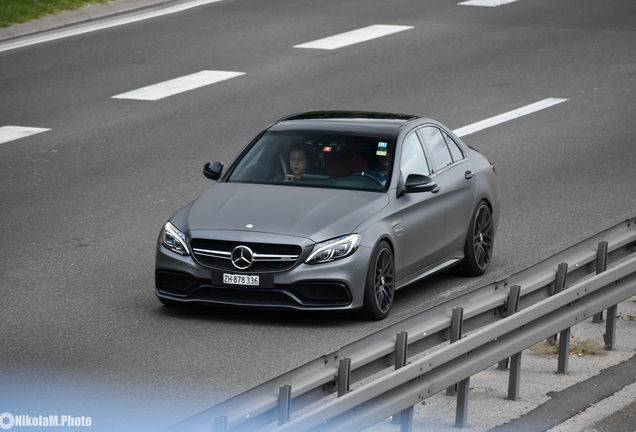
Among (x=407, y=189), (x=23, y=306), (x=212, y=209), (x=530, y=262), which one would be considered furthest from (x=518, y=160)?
(x=23, y=306)

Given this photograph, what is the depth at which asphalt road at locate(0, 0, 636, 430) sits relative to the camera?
797cm

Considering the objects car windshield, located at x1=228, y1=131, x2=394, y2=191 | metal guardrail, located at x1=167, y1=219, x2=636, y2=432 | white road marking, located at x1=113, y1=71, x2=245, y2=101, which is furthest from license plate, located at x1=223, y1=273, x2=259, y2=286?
white road marking, located at x1=113, y1=71, x2=245, y2=101

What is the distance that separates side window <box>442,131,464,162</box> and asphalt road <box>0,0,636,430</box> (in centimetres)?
116

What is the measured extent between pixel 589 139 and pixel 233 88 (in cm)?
599

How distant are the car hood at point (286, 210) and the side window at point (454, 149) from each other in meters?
1.68

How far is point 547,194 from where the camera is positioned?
44.6ft

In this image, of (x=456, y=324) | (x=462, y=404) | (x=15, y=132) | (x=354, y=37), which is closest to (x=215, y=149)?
(x=15, y=132)

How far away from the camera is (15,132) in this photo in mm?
15992

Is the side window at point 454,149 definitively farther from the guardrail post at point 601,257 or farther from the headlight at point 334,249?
the guardrail post at point 601,257

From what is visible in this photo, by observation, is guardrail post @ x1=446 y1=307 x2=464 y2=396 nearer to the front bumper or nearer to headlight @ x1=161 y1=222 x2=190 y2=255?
the front bumper

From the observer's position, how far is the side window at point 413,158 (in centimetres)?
992

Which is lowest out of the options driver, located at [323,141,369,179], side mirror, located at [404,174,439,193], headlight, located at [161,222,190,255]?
headlight, located at [161,222,190,255]

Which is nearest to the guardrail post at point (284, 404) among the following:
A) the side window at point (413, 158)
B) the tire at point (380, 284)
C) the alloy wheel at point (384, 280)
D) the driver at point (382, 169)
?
the tire at point (380, 284)

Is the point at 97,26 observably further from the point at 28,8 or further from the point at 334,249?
the point at 334,249
